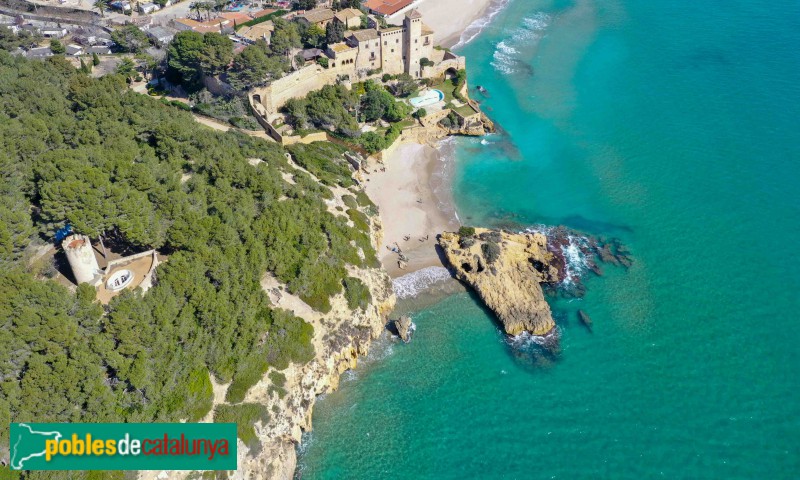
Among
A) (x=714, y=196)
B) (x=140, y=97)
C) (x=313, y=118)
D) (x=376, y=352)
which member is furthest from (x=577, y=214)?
(x=140, y=97)

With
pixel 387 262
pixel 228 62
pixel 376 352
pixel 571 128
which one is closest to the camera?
pixel 376 352

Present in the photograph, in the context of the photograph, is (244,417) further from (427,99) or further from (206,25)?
(206,25)

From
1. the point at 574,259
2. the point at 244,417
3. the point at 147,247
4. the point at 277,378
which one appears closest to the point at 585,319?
the point at 574,259

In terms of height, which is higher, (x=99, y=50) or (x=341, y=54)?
(x=341, y=54)

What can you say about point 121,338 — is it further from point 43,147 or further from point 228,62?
point 228,62

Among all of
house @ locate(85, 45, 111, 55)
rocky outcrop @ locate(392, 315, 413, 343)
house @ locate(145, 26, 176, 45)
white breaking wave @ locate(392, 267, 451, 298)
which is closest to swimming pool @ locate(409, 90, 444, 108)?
white breaking wave @ locate(392, 267, 451, 298)
